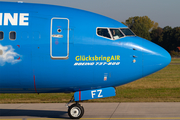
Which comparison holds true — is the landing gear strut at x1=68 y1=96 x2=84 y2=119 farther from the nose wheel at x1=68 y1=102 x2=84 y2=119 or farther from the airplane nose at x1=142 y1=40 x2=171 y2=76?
the airplane nose at x1=142 y1=40 x2=171 y2=76

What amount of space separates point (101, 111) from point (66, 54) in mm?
3846

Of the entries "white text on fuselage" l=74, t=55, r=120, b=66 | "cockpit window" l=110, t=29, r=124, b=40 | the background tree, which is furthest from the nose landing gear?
the background tree

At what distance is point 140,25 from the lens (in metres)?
127

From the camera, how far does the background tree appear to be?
12331 cm

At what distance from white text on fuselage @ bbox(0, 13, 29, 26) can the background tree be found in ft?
371

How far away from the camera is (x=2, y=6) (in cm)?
1052

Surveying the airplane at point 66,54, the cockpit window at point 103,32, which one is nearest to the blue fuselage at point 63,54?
the airplane at point 66,54

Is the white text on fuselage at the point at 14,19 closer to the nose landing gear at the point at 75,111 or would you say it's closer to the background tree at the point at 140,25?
the nose landing gear at the point at 75,111

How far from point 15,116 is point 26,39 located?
379 centimetres

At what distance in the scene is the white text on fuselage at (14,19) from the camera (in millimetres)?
10180

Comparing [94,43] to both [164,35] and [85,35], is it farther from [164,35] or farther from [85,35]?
[164,35]

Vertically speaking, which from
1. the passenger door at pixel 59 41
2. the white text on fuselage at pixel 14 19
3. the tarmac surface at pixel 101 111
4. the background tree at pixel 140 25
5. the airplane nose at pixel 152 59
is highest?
the background tree at pixel 140 25

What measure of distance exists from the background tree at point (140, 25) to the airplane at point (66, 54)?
112 m

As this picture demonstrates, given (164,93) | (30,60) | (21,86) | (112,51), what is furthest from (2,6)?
(164,93)
